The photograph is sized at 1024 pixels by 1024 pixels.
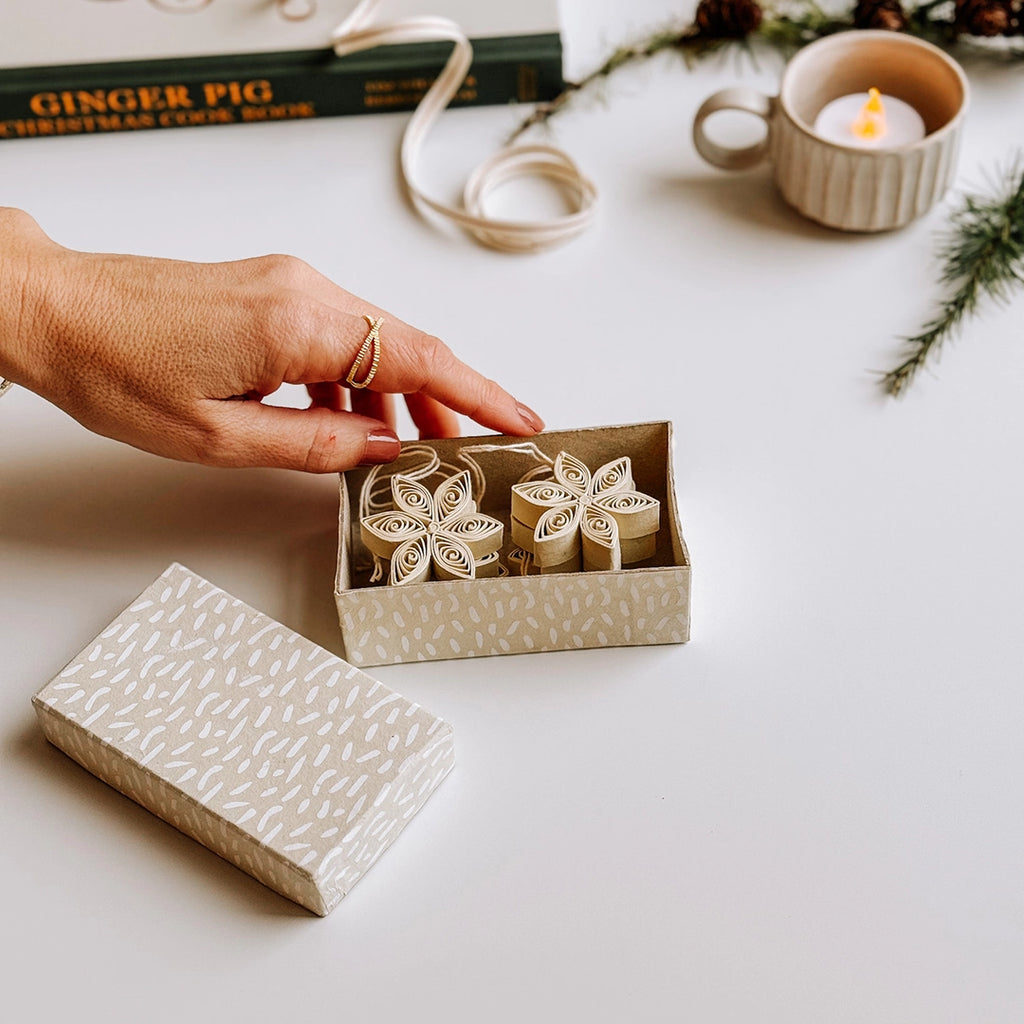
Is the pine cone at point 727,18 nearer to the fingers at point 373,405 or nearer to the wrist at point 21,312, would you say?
the fingers at point 373,405

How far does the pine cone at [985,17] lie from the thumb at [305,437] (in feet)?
2.05

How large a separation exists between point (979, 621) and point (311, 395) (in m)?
0.47

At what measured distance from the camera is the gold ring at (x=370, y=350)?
833mm

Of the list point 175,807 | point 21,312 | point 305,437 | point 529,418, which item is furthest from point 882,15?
point 175,807

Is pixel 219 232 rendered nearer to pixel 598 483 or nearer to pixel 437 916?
pixel 598 483

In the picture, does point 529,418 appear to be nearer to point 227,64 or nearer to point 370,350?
point 370,350

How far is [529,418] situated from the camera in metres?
0.86

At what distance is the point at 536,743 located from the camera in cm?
79

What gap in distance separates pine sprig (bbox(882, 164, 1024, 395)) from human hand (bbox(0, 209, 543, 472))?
0.32m

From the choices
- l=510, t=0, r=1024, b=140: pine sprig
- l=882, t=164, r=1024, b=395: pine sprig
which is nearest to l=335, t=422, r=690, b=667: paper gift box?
l=882, t=164, r=1024, b=395: pine sprig

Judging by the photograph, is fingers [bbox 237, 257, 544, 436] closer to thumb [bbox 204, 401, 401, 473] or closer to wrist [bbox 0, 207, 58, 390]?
thumb [bbox 204, 401, 401, 473]

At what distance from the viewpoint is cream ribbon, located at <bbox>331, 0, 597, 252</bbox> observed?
104 centimetres

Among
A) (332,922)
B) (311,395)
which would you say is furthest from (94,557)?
(332,922)

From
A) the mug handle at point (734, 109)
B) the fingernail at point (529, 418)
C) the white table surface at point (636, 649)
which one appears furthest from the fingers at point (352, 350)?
the mug handle at point (734, 109)
